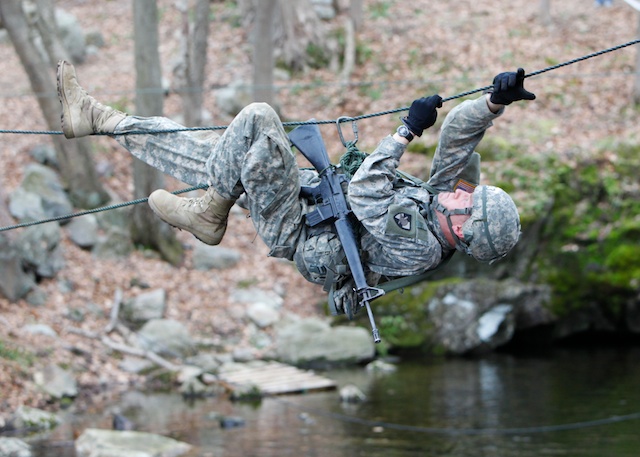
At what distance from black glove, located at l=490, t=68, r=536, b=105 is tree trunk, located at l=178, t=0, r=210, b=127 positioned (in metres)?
10.7

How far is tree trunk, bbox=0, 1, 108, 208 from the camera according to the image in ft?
41.7

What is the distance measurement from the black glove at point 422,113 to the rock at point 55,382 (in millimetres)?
7202

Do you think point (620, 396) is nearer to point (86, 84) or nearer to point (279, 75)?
point (279, 75)

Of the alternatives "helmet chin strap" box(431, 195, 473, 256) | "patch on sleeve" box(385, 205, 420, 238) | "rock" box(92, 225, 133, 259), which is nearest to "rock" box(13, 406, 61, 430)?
"rock" box(92, 225, 133, 259)

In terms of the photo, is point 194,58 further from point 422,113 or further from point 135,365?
point 422,113

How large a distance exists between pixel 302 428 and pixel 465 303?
407 centimetres

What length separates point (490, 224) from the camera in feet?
13.7

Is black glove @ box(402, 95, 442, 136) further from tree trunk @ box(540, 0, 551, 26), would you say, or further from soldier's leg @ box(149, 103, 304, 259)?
tree trunk @ box(540, 0, 551, 26)

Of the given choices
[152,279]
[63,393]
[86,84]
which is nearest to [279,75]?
[86,84]

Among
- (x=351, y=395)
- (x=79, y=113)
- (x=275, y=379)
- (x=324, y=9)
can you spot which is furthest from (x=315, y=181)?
(x=324, y=9)

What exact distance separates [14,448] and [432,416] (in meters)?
4.56

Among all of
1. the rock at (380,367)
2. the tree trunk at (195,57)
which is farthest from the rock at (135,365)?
the tree trunk at (195,57)

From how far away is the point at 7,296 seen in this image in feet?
36.5

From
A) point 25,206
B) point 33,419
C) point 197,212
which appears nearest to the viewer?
A: point 197,212
